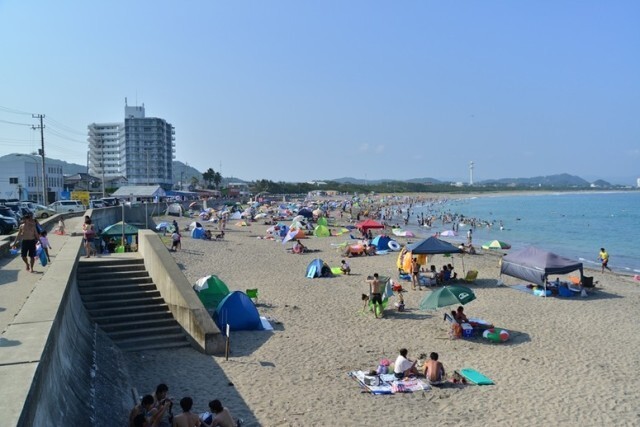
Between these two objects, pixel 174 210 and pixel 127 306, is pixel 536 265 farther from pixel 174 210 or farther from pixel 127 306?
pixel 174 210

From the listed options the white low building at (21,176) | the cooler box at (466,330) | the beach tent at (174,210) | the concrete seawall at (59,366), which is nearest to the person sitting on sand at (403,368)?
the cooler box at (466,330)

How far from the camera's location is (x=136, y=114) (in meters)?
132

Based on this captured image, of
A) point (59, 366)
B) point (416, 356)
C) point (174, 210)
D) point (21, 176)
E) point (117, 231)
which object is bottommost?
point (416, 356)

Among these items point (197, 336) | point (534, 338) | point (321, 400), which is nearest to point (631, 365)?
point (534, 338)

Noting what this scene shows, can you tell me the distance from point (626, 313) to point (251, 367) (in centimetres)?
1158

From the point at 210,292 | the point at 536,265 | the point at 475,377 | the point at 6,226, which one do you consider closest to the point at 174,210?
the point at 6,226

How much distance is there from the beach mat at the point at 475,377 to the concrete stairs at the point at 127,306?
5505 millimetres

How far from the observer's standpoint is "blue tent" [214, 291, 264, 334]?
12.3 metres

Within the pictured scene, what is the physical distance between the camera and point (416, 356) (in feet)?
36.7

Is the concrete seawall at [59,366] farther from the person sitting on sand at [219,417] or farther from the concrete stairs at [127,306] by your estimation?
the person sitting on sand at [219,417]

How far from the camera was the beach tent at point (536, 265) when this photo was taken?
16.8m

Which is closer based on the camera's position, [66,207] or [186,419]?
[186,419]

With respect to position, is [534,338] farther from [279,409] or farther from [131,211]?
[131,211]

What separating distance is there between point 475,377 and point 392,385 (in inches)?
65.8
